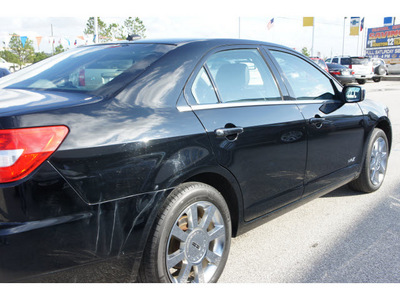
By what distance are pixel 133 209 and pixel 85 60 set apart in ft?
4.03

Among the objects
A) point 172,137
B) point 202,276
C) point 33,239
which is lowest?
point 202,276

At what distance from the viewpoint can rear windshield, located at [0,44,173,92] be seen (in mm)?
2216

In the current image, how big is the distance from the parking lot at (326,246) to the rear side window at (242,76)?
120 cm

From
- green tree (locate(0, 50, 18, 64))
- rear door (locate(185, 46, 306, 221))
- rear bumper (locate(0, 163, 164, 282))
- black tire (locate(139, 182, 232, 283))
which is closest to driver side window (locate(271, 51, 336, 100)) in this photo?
rear door (locate(185, 46, 306, 221))

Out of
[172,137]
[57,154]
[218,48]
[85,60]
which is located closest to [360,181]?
[218,48]

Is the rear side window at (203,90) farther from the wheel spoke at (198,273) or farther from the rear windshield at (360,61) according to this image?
the rear windshield at (360,61)

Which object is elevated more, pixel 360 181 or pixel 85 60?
pixel 85 60

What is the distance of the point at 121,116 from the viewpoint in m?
1.91

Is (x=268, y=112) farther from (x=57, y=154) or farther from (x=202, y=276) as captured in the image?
(x=57, y=154)

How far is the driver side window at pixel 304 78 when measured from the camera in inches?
124

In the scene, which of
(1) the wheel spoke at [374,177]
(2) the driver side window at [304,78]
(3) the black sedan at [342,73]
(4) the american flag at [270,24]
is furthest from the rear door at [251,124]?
(4) the american flag at [270,24]

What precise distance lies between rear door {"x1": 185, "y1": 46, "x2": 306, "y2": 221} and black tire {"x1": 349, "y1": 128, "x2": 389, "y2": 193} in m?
1.37

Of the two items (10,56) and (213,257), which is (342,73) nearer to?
(213,257)

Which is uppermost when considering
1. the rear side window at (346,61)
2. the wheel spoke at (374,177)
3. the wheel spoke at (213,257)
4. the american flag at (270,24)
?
the american flag at (270,24)
